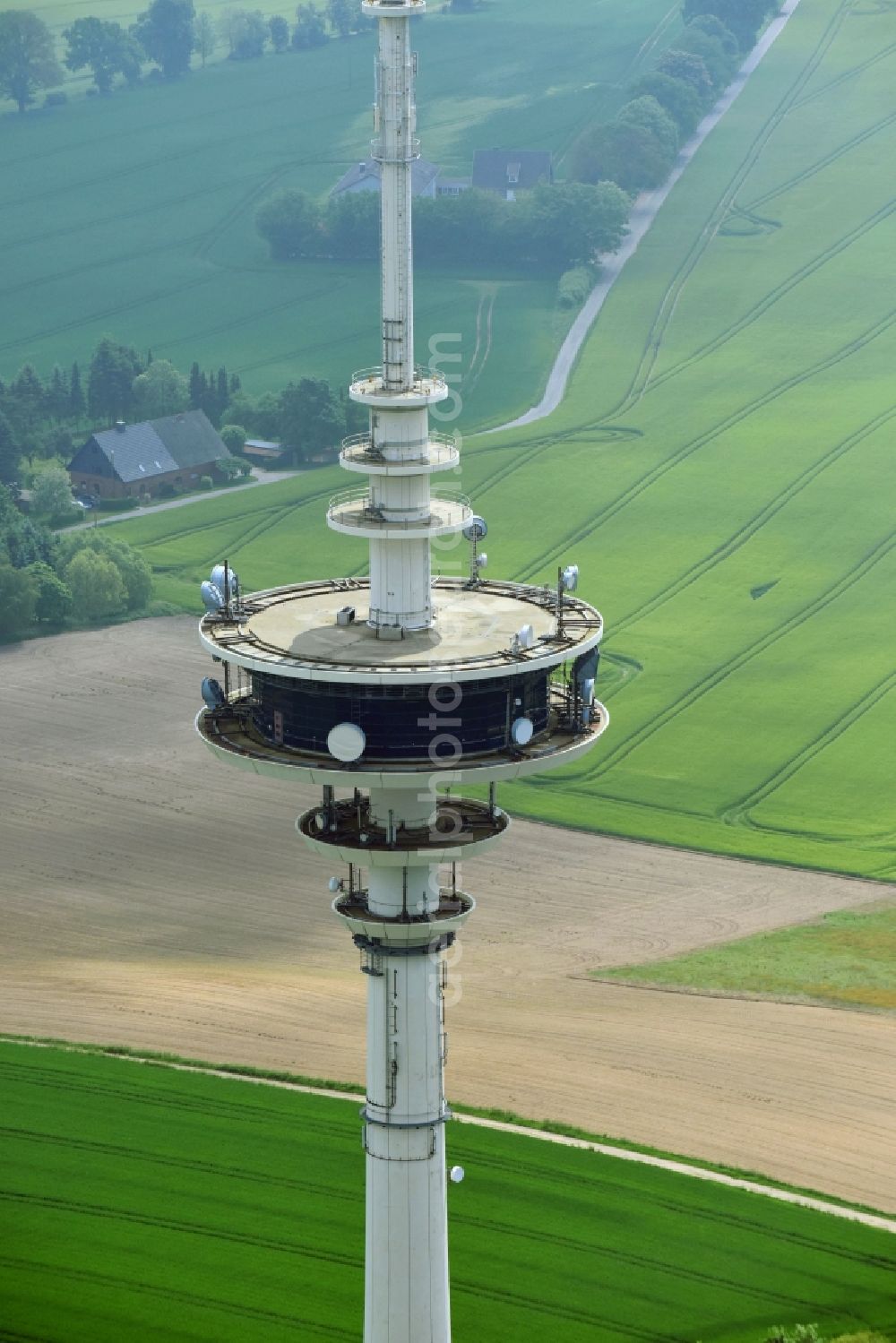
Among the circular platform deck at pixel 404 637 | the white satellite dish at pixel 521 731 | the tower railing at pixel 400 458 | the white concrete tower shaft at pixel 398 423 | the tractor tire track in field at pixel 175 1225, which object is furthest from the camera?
the tractor tire track in field at pixel 175 1225

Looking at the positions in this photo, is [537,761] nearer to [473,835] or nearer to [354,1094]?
[473,835]

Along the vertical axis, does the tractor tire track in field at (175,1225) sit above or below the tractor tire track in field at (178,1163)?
below

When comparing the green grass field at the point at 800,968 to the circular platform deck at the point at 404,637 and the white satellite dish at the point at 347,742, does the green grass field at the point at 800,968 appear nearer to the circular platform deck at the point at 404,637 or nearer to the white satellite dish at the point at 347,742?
the circular platform deck at the point at 404,637

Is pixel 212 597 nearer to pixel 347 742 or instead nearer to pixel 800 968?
pixel 347 742

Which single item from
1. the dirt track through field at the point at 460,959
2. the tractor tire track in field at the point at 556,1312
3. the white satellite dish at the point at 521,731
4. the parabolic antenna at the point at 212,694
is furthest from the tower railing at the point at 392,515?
the dirt track through field at the point at 460,959

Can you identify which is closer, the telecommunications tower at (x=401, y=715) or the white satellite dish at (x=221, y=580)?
the telecommunications tower at (x=401, y=715)

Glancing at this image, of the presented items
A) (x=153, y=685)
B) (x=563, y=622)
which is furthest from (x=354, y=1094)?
(x=153, y=685)
